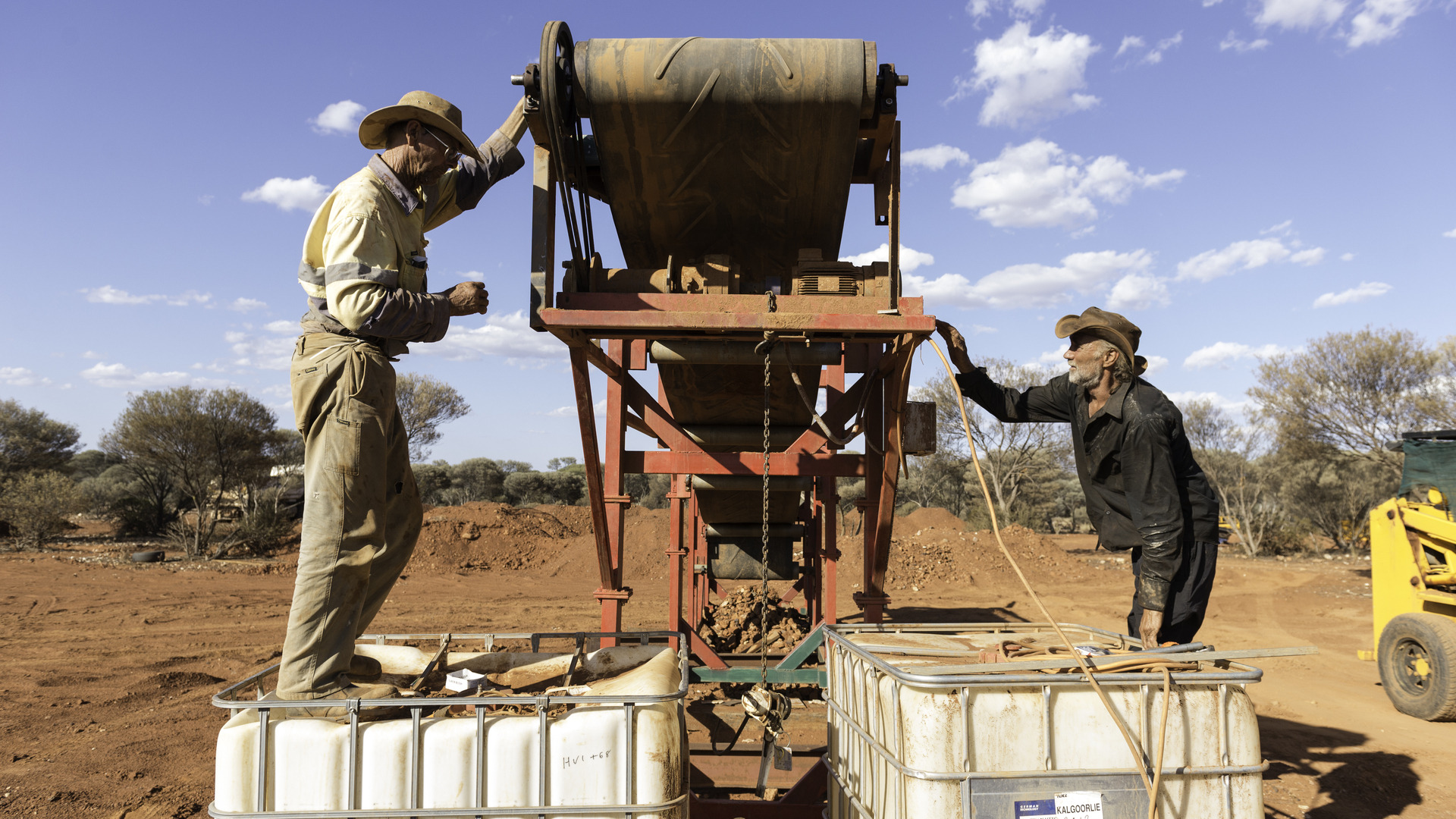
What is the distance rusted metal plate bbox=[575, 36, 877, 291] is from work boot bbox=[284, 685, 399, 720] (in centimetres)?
240

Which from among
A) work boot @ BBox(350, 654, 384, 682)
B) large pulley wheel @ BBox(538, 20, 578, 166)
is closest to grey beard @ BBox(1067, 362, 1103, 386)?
large pulley wheel @ BBox(538, 20, 578, 166)

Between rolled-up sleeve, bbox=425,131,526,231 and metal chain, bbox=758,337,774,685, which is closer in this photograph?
metal chain, bbox=758,337,774,685

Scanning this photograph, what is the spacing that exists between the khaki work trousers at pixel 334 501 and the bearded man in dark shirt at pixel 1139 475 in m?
2.60

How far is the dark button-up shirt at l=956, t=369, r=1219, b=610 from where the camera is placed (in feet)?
10.4

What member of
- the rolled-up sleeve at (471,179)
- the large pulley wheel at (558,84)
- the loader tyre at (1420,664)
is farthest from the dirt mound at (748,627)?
the loader tyre at (1420,664)

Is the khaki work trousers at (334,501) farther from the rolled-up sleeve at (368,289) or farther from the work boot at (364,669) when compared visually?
the work boot at (364,669)

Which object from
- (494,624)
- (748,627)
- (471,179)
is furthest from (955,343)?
(494,624)

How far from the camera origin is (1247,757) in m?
2.13

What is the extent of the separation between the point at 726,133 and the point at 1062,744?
8.70 ft

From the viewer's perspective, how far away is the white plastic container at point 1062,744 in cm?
203

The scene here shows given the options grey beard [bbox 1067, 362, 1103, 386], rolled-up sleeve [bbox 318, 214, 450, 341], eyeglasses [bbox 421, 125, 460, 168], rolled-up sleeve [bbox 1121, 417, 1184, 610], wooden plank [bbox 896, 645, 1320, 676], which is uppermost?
eyeglasses [bbox 421, 125, 460, 168]

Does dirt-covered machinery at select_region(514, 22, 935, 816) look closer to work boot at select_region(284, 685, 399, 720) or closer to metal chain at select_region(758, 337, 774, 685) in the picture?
metal chain at select_region(758, 337, 774, 685)

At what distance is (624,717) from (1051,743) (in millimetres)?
1147

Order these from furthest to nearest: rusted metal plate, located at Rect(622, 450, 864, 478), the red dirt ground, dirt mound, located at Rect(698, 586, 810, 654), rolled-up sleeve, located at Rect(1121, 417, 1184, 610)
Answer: dirt mound, located at Rect(698, 586, 810, 654) < rusted metal plate, located at Rect(622, 450, 864, 478) < the red dirt ground < rolled-up sleeve, located at Rect(1121, 417, 1184, 610)
